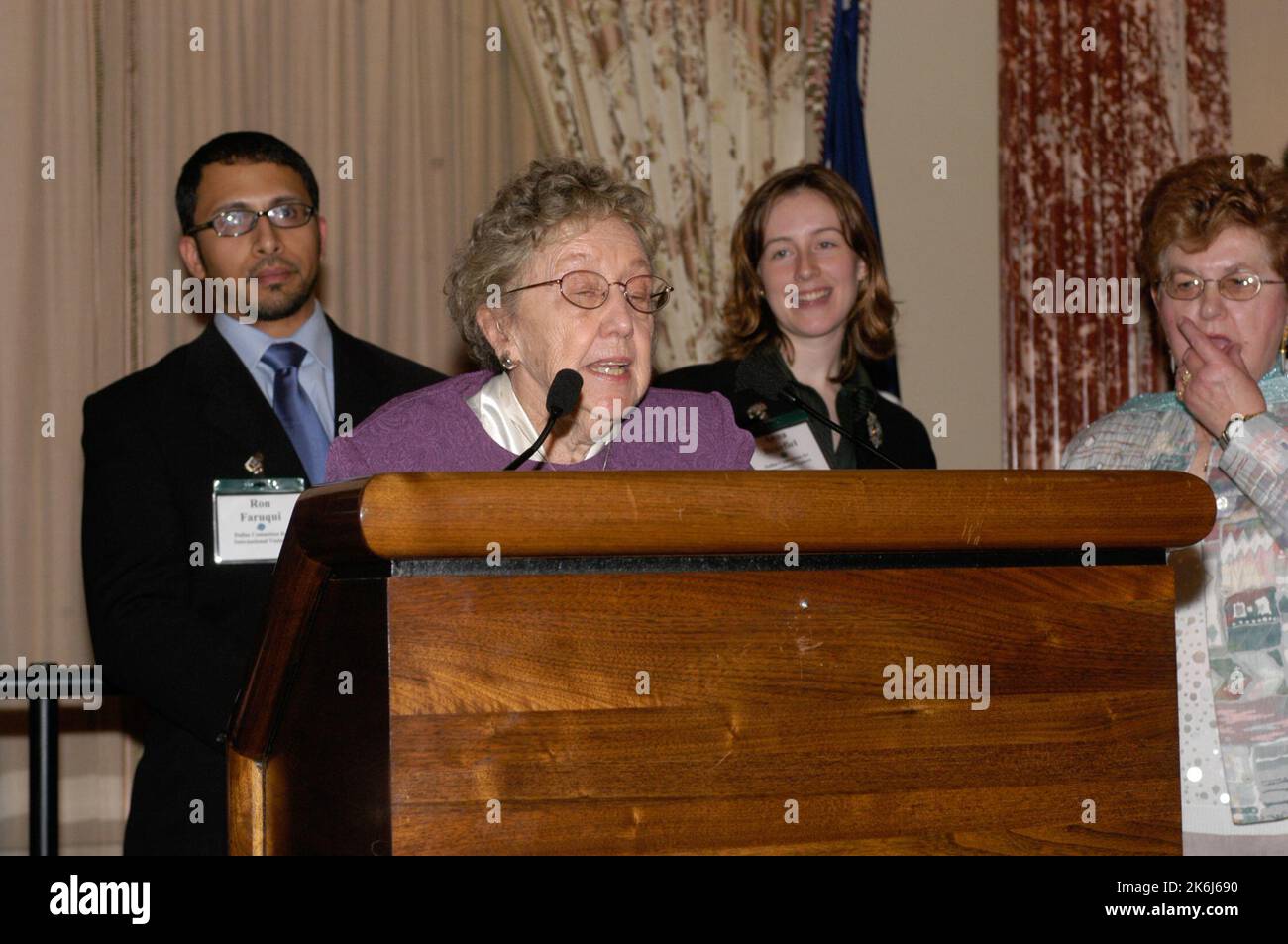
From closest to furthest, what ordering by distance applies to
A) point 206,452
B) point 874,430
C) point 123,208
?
point 206,452, point 874,430, point 123,208

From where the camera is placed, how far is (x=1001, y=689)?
53.2 inches

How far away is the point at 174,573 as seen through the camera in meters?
2.70

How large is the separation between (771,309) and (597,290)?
4.04ft

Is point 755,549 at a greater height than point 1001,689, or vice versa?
point 755,549

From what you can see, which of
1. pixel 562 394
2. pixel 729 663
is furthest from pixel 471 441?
pixel 729 663

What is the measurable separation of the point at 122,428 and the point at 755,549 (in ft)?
6.17

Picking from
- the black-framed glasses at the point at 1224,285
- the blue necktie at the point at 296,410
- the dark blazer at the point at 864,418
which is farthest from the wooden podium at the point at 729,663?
the dark blazer at the point at 864,418

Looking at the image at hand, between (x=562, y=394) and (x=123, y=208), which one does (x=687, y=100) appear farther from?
(x=562, y=394)

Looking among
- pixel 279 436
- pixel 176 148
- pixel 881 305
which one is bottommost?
pixel 279 436

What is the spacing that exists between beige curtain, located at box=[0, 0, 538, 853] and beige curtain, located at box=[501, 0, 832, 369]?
43 cm

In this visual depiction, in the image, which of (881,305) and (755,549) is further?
(881,305)

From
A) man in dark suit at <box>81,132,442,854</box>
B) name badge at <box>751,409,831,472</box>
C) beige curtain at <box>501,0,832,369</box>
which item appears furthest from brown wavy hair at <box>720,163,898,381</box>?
beige curtain at <box>501,0,832,369</box>
